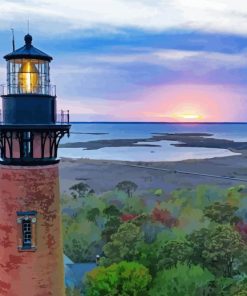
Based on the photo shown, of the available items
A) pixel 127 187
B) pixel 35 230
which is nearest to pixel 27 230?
pixel 35 230

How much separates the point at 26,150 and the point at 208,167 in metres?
110

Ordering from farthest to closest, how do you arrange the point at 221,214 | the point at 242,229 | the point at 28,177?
the point at 221,214
the point at 242,229
the point at 28,177

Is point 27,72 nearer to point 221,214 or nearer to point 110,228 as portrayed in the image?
point 110,228

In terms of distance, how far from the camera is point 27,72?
17.6m

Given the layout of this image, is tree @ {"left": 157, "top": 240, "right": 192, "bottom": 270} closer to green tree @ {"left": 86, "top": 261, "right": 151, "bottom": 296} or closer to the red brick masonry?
green tree @ {"left": 86, "top": 261, "right": 151, "bottom": 296}

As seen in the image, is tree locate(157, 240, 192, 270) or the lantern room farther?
tree locate(157, 240, 192, 270)

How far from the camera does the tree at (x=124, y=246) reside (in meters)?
34.2

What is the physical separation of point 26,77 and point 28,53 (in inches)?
31.2

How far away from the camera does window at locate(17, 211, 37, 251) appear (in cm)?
1700

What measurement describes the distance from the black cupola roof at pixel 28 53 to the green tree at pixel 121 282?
1471cm

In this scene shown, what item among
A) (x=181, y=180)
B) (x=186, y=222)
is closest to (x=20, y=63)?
(x=186, y=222)

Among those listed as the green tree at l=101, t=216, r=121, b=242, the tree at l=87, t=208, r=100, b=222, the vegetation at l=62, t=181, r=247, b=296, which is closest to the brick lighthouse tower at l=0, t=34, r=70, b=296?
the vegetation at l=62, t=181, r=247, b=296

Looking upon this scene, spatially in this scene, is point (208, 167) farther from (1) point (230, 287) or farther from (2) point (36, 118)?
(2) point (36, 118)

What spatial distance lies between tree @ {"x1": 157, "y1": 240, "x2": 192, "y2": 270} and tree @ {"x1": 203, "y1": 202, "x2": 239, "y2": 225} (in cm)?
1379
